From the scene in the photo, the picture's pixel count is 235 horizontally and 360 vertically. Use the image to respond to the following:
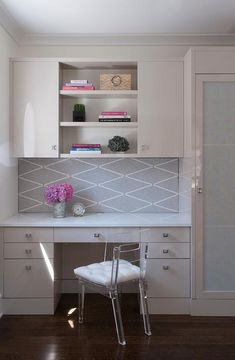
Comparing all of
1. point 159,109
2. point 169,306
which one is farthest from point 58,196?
point 169,306

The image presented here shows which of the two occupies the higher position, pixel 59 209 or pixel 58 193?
pixel 58 193

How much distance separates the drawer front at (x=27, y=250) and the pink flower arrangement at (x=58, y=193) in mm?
430

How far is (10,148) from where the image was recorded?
3.33 metres

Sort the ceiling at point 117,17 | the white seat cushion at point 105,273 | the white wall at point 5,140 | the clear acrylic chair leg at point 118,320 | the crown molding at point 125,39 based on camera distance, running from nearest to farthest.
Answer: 1. the clear acrylic chair leg at point 118,320
2. the white seat cushion at point 105,273
3. the ceiling at point 117,17
4. the white wall at point 5,140
5. the crown molding at point 125,39

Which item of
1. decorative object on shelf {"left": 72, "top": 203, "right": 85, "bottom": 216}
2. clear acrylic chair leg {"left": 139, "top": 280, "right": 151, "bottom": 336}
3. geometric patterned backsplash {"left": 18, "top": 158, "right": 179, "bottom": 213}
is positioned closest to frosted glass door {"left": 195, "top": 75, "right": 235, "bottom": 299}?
clear acrylic chair leg {"left": 139, "top": 280, "right": 151, "bottom": 336}

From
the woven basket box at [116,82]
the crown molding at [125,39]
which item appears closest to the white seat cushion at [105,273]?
the woven basket box at [116,82]

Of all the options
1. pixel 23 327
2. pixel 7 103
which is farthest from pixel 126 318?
pixel 7 103

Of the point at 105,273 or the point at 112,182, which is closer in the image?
the point at 105,273

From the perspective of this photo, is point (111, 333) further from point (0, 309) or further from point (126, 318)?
point (0, 309)

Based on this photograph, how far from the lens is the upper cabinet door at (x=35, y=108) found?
130 inches

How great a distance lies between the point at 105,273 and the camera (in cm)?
280

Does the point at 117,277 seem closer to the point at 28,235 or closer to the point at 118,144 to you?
the point at 28,235

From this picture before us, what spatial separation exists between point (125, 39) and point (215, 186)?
1675mm

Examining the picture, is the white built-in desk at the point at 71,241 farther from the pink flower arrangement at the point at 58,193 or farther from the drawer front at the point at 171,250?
the pink flower arrangement at the point at 58,193
